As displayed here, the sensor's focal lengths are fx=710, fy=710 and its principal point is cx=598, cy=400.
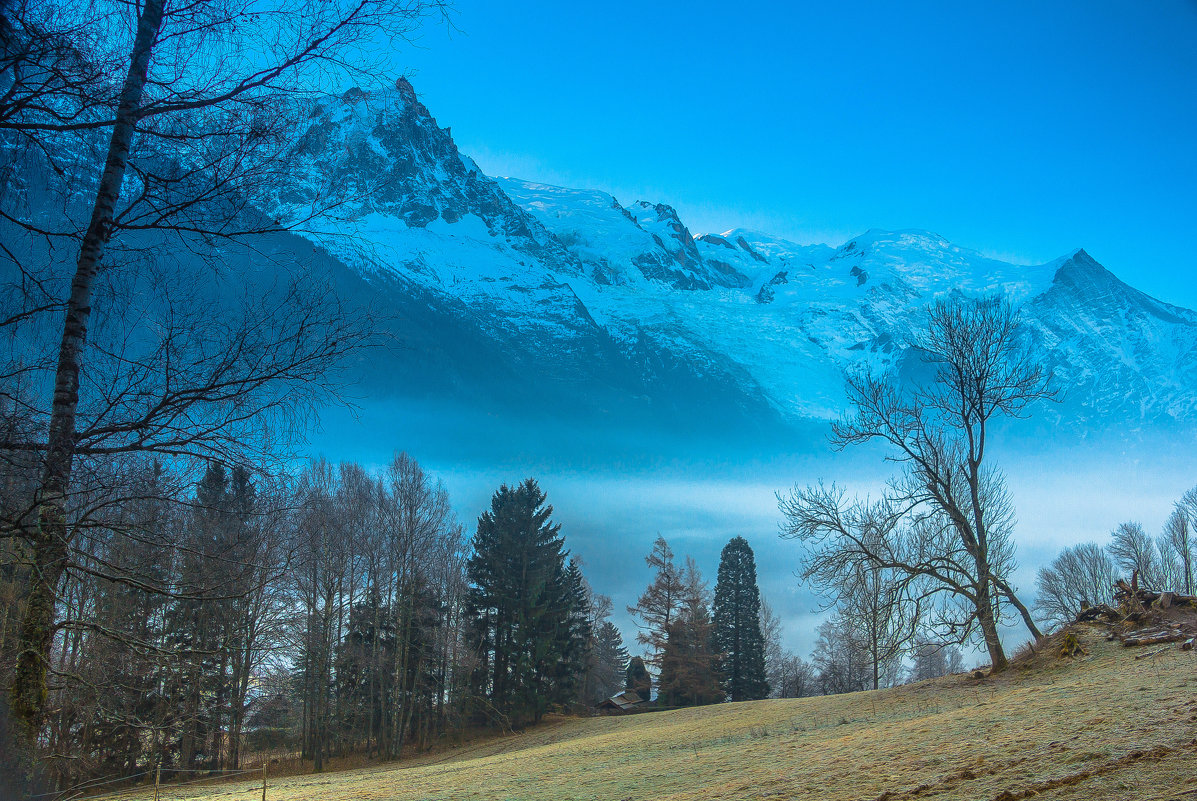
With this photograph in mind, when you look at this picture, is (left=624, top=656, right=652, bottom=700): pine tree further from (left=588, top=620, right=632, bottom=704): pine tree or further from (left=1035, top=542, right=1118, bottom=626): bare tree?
(left=1035, top=542, right=1118, bottom=626): bare tree

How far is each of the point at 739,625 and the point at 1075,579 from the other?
29.7 metres

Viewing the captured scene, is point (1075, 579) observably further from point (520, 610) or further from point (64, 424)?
point (64, 424)

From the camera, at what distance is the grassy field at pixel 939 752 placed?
239 inches

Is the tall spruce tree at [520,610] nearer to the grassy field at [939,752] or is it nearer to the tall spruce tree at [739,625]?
the tall spruce tree at [739,625]

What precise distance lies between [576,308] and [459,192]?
6014cm

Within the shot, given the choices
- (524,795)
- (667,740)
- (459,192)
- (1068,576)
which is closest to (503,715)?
(667,740)

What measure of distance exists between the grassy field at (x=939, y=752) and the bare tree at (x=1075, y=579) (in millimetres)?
44597

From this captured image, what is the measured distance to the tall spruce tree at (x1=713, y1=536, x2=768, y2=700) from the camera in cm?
4578

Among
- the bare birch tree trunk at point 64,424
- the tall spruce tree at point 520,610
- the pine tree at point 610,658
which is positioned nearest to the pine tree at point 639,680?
the pine tree at point 610,658

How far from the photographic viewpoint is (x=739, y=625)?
152 feet

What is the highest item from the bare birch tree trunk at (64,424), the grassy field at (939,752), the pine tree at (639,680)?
the bare birch tree trunk at (64,424)

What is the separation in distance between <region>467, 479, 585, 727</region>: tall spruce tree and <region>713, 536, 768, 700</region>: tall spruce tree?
34.0ft

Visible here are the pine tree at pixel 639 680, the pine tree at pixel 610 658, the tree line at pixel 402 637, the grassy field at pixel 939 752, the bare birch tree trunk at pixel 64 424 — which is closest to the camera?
the bare birch tree trunk at pixel 64 424

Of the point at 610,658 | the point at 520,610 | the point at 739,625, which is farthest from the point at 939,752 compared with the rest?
the point at 610,658
